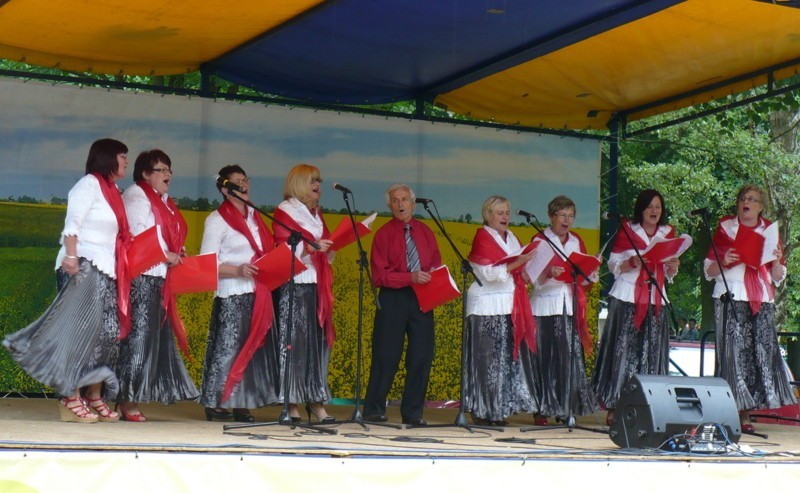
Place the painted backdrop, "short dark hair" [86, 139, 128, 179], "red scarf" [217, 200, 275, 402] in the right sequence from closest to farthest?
"short dark hair" [86, 139, 128, 179] < "red scarf" [217, 200, 275, 402] < the painted backdrop

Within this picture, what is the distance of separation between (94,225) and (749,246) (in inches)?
163

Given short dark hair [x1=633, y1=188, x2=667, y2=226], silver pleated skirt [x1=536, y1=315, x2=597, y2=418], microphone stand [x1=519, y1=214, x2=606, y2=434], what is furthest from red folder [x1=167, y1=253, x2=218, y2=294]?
short dark hair [x1=633, y1=188, x2=667, y2=226]

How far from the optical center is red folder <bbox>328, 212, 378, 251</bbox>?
648 cm

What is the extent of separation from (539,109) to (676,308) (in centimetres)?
1952

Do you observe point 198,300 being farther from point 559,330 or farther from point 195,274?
point 559,330

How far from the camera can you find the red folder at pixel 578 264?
721 centimetres

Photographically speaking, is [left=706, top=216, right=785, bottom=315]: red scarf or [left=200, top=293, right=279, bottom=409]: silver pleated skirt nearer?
[left=200, top=293, right=279, bottom=409]: silver pleated skirt

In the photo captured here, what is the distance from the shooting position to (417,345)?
23.9 ft

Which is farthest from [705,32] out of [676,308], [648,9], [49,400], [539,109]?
[676,308]

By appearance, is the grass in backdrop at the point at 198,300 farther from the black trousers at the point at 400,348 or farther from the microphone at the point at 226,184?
the microphone at the point at 226,184

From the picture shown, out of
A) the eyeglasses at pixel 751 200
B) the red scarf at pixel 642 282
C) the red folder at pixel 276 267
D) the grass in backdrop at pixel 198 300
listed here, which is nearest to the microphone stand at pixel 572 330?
the red scarf at pixel 642 282

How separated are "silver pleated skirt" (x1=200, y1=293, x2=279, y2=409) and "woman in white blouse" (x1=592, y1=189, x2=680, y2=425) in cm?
240

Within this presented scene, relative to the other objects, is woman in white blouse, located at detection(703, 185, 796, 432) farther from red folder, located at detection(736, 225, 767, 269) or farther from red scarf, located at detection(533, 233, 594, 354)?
red scarf, located at detection(533, 233, 594, 354)

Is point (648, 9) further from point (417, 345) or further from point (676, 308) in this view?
point (676, 308)
